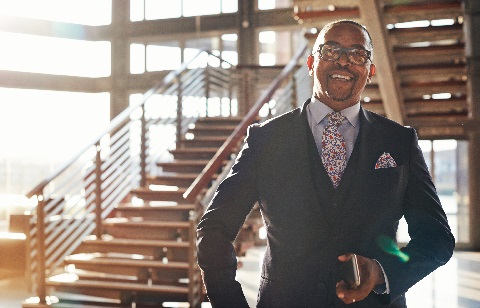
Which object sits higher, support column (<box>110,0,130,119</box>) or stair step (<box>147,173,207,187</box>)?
support column (<box>110,0,130,119</box>)

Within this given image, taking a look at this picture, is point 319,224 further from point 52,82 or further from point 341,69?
point 52,82

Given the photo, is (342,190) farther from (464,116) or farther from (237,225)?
(464,116)

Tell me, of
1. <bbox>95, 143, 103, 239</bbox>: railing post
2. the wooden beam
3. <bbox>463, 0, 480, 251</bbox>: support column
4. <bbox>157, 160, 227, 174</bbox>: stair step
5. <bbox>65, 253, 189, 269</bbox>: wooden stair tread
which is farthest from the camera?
the wooden beam

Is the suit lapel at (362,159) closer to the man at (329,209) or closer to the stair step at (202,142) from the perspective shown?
the man at (329,209)

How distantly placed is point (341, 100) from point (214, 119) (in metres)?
6.62

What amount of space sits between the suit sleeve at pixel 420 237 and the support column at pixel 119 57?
37.5 ft

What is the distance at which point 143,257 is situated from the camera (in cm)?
569

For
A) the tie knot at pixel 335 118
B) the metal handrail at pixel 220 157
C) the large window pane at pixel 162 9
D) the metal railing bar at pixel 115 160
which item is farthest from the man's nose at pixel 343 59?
the large window pane at pixel 162 9

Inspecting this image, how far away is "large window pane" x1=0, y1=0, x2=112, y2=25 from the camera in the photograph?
38.9 feet

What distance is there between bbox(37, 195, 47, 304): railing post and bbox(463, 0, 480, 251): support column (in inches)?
288

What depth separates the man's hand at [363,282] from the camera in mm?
1043

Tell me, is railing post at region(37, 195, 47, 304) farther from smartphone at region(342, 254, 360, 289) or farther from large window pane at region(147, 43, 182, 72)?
large window pane at region(147, 43, 182, 72)

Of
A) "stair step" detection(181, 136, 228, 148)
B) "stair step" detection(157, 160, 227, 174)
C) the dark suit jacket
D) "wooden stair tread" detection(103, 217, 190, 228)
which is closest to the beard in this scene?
the dark suit jacket

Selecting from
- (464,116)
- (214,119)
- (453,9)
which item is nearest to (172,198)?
(214,119)
